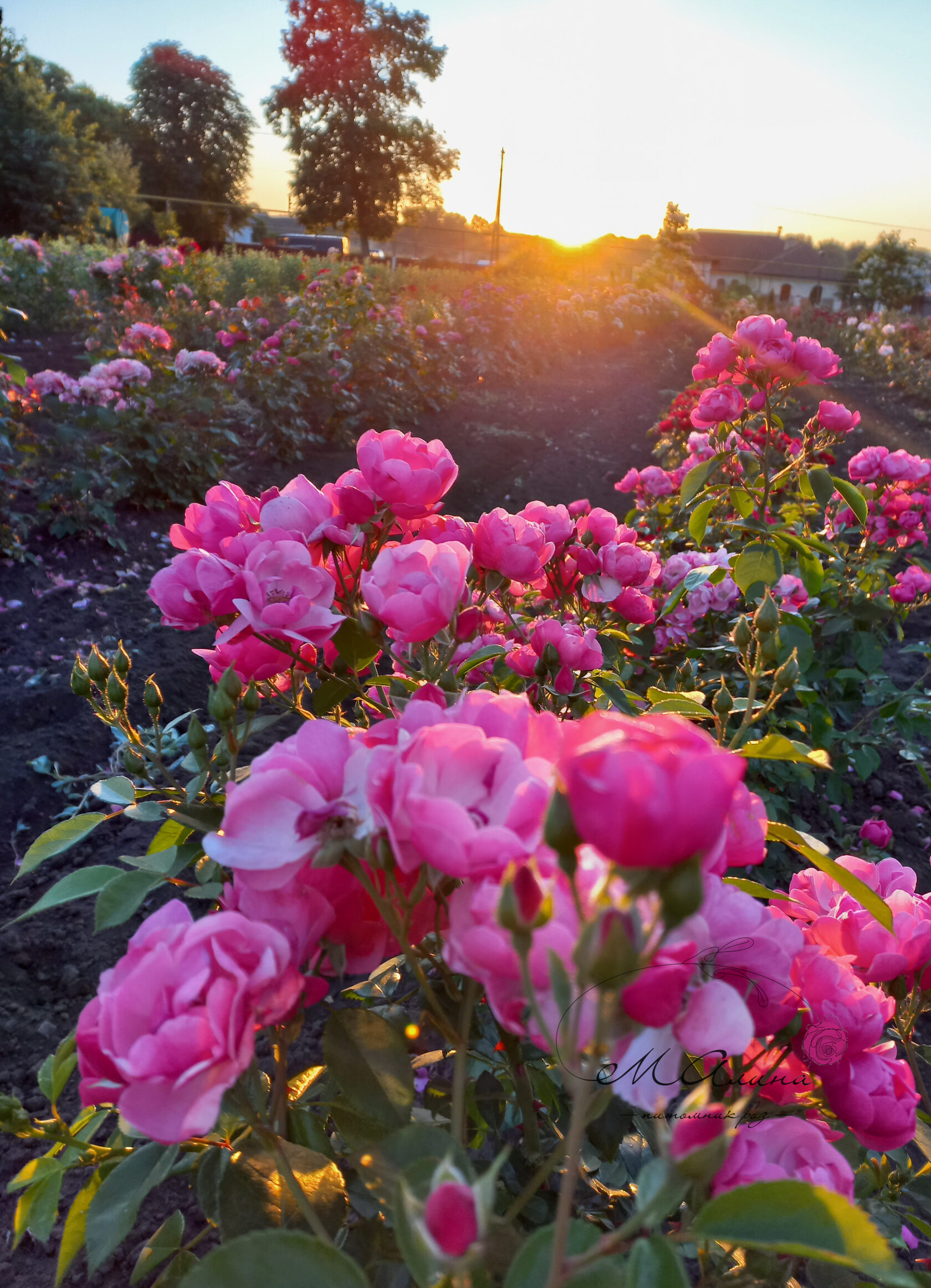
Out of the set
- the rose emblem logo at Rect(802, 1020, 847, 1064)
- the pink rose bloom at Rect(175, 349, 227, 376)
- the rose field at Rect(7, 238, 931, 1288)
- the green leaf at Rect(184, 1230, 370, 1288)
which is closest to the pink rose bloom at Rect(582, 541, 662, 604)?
the rose field at Rect(7, 238, 931, 1288)

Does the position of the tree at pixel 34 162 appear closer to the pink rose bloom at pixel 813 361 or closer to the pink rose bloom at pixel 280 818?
the pink rose bloom at pixel 813 361

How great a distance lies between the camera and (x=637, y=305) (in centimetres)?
1440

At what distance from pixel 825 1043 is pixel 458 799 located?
1.13 ft

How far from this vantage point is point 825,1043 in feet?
1.78

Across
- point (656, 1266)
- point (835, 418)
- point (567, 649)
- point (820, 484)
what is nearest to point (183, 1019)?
point (656, 1266)

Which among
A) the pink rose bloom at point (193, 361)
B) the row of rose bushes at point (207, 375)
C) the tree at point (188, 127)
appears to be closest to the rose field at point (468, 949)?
the row of rose bushes at point (207, 375)

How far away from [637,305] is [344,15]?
1760cm

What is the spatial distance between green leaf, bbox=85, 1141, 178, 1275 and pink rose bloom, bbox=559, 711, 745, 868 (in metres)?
0.47

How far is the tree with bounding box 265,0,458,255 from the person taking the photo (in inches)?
936

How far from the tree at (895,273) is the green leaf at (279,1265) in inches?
1197

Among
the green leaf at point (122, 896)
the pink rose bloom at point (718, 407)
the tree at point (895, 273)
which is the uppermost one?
the tree at point (895, 273)

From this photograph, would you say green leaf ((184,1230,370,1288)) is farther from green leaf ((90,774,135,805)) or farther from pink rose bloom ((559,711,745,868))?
green leaf ((90,774,135,805))

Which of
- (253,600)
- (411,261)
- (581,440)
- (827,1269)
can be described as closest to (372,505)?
(253,600)

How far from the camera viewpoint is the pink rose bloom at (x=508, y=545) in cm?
93
